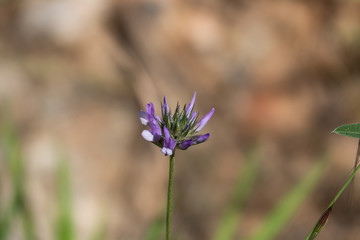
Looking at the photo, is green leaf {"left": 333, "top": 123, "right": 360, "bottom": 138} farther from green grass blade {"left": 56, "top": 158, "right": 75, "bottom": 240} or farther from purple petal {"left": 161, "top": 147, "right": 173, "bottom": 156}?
green grass blade {"left": 56, "top": 158, "right": 75, "bottom": 240}

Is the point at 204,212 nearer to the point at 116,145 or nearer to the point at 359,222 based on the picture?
the point at 116,145

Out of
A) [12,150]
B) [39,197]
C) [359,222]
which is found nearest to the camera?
[12,150]

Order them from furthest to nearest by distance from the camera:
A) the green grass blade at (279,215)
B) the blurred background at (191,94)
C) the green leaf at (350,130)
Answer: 1. the blurred background at (191,94)
2. the green grass blade at (279,215)
3. the green leaf at (350,130)

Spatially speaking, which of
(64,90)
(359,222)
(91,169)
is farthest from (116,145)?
(359,222)

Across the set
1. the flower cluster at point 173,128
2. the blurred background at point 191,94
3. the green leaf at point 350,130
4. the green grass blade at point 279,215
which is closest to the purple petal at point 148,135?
the flower cluster at point 173,128

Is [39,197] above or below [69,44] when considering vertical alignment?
below

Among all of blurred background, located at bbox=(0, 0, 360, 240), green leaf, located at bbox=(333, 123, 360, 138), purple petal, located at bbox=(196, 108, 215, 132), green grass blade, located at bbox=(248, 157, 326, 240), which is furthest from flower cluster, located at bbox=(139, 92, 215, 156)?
blurred background, located at bbox=(0, 0, 360, 240)

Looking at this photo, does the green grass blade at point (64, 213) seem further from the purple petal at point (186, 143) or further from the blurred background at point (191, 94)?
the purple petal at point (186, 143)
